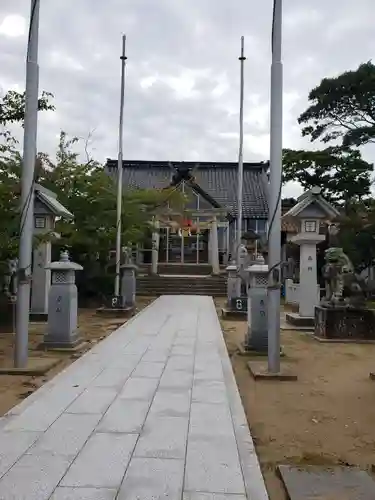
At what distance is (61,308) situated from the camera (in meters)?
8.47

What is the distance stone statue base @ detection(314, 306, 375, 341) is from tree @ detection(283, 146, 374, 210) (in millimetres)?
14460

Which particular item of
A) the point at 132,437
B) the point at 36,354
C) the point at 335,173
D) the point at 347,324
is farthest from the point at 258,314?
the point at 335,173

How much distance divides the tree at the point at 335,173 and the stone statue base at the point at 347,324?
14460mm

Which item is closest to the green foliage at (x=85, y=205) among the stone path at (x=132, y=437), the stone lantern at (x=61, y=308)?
the stone lantern at (x=61, y=308)

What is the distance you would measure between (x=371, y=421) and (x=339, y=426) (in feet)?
1.31

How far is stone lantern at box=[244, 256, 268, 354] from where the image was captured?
332 inches

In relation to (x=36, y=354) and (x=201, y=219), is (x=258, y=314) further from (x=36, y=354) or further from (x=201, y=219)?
(x=201, y=219)

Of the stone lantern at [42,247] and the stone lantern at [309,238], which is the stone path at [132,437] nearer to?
the stone lantern at [309,238]

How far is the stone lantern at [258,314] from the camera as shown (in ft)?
27.7

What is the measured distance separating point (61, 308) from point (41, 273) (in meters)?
5.15

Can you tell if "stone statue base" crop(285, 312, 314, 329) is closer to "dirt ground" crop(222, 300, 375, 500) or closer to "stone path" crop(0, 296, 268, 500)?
"dirt ground" crop(222, 300, 375, 500)

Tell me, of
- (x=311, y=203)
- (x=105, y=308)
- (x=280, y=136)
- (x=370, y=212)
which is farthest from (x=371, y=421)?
(x=370, y=212)

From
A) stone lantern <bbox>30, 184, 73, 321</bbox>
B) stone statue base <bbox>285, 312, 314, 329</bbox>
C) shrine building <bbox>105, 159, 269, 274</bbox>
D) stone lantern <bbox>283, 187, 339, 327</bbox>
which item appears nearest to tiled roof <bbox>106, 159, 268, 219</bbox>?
shrine building <bbox>105, 159, 269, 274</bbox>

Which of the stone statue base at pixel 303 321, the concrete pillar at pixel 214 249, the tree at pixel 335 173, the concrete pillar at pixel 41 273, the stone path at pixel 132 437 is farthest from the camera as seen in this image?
the concrete pillar at pixel 214 249
